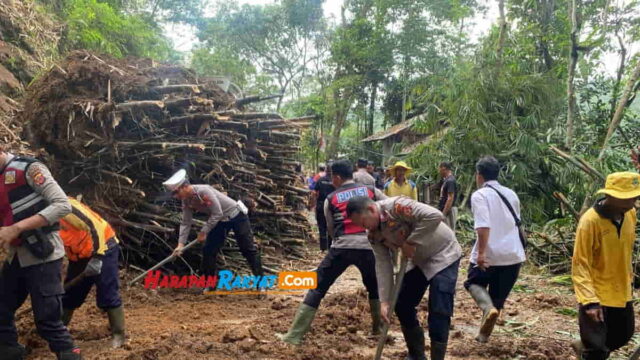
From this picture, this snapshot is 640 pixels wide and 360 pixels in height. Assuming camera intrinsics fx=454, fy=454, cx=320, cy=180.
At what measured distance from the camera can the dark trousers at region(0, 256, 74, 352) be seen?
297 cm

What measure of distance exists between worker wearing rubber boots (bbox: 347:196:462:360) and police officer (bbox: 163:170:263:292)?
2681 mm

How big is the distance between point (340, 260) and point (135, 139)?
3.40 metres

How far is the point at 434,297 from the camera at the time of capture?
10.2ft

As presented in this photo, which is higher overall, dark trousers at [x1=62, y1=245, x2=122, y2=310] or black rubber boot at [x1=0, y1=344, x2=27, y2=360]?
dark trousers at [x1=62, y1=245, x2=122, y2=310]

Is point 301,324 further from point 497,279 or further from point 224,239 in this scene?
point 224,239

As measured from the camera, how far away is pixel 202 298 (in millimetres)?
5664

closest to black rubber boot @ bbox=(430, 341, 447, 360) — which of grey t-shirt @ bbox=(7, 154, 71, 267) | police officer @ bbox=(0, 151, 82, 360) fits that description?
police officer @ bbox=(0, 151, 82, 360)

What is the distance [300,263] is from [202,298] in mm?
2308

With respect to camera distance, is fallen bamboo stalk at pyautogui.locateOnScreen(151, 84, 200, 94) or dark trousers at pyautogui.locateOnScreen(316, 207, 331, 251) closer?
fallen bamboo stalk at pyautogui.locateOnScreen(151, 84, 200, 94)

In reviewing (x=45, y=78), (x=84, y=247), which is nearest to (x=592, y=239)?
(x=84, y=247)

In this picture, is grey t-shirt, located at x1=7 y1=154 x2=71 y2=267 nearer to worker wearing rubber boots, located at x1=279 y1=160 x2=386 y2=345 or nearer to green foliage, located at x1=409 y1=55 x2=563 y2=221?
worker wearing rubber boots, located at x1=279 y1=160 x2=386 y2=345

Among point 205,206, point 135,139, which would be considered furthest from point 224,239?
point 135,139

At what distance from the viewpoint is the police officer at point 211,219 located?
16.8 ft

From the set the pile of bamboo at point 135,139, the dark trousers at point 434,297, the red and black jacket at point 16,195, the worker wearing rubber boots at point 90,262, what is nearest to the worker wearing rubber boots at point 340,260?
the dark trousers at point 434,297
